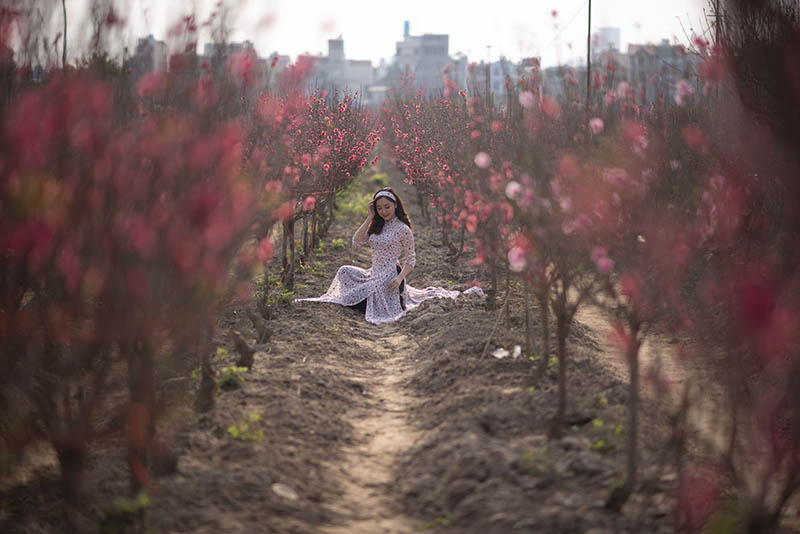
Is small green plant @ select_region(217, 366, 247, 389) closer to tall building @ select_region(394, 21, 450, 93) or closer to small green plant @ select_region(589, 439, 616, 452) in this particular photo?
small green plant @ select_region(589, 439, 616, 452)

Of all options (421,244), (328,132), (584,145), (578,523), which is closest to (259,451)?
(578,523)

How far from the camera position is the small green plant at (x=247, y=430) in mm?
4695

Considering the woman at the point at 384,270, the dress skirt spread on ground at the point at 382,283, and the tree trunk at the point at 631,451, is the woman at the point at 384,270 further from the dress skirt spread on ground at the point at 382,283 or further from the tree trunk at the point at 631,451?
the tree trunk at the point at 631,451

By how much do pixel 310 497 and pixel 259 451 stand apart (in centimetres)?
50

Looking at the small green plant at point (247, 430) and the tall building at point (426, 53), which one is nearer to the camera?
the small green plant at point (247, 430)

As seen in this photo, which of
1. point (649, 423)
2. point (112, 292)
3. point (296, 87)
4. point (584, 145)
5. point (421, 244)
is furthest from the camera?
point (421, 244)

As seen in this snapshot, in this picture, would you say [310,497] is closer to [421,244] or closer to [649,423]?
[649,423]

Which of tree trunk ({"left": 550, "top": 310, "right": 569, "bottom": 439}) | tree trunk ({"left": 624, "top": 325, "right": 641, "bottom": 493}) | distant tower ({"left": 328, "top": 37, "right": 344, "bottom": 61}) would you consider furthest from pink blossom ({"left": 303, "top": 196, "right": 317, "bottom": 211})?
distant tower ({"left": 328, "top": 37, "right": 344, "bottom": 61})

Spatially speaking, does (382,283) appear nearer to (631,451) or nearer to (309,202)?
(309,202)

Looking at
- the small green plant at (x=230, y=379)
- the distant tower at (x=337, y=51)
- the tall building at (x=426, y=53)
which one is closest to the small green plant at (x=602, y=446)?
the small green plant at (x=230, y=379)

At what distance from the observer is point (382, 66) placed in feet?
410

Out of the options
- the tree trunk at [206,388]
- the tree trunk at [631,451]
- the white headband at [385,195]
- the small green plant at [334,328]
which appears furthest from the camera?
the white headband at [385,195]

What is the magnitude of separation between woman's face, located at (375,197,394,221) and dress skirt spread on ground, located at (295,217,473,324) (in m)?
0.14

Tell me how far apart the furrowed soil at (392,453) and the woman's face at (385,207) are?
2.01 m
